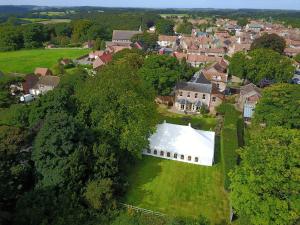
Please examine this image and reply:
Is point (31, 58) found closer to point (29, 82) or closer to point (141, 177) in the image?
point (29, 82)

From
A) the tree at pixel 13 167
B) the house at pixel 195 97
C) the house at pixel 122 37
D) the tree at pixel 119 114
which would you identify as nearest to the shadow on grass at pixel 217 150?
the tree at pixel 119 114

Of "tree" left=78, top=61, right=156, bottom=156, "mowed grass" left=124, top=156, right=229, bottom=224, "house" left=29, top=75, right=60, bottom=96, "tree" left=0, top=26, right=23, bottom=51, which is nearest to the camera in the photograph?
"mowed grass" left=124, top=156, right=229, bottom=224

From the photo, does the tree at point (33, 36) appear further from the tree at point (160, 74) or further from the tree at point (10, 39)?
the tree at point (160, 74)

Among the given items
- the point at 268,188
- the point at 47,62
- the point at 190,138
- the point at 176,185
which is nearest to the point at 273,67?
the point at 190,138

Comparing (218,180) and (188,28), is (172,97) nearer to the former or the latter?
(218,180)

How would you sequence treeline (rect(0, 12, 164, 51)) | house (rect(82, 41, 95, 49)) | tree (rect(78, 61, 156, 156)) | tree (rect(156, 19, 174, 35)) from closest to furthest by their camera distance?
tree (rect(78, 61, 156, 156)), treeline (rect(0, 12, 164, 51)), house (rect(82, 41, 95, 49)), tree (rect(156, 19, 174, 35))

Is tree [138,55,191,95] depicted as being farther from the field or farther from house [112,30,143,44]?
house [112,30,143,44]

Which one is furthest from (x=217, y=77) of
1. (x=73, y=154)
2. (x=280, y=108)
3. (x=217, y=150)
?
(x=73, y=154)

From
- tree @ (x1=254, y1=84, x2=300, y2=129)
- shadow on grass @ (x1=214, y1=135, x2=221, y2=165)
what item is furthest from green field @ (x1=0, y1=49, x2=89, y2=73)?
tree @ (x1=254, y1=84, x2=300, y2=129)
